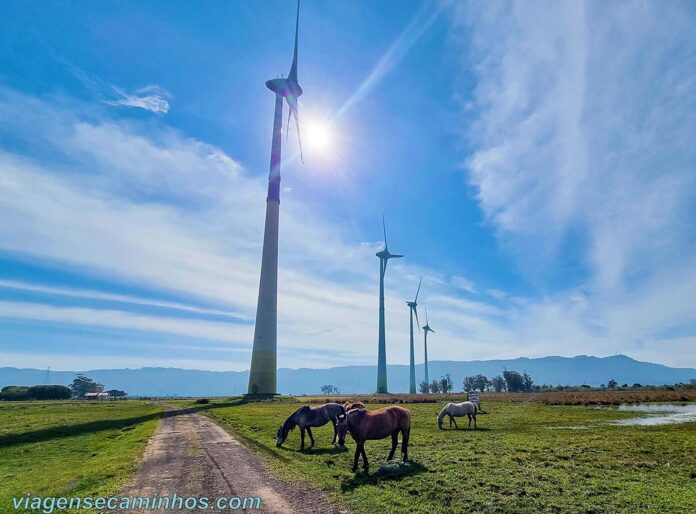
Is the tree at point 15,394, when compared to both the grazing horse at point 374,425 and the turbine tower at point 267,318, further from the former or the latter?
→ the grazing horse at point 374,425

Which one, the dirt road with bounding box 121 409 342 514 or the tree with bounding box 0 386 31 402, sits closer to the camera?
the dirt road with bounding box 121 409 342 514

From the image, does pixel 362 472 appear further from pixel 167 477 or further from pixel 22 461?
pixel 22 461

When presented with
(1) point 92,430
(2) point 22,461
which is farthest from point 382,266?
(2) point 22,461

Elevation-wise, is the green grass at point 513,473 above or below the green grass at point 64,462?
above

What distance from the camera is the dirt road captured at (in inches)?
480

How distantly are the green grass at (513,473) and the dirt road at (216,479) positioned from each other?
0.94 metres

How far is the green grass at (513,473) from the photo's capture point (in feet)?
38.0

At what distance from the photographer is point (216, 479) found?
14.9 meters

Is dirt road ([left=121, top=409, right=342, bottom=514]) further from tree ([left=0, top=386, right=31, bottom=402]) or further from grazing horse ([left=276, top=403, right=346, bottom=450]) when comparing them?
tree ([left=0, top=386, right=31, bottom=402])

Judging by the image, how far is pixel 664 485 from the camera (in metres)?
13.1

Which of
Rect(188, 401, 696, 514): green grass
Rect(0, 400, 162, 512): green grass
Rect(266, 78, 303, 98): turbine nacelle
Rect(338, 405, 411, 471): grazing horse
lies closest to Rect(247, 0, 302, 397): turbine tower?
Rect(266, 78, 303, 98): turbine nacelle

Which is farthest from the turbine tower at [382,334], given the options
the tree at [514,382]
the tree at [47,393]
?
the tree at [47,393]

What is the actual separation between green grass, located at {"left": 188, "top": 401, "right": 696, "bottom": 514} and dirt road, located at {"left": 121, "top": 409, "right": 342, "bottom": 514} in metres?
0.94

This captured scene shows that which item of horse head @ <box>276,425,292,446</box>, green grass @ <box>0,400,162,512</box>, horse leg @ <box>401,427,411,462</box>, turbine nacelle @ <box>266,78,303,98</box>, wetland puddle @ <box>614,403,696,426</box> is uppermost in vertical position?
turbine nacelle @ <box>266,78,303,98</box>
